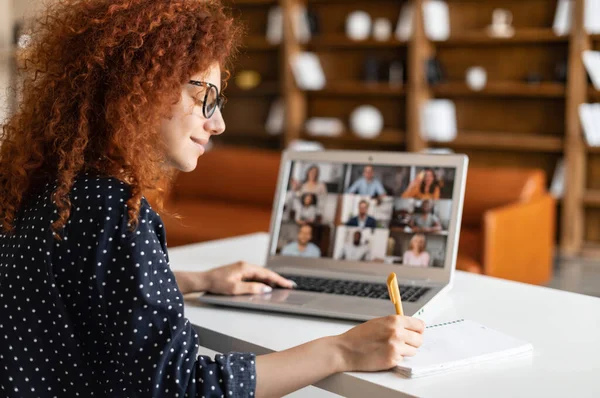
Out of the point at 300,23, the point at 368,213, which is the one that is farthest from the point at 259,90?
the point at 368,213

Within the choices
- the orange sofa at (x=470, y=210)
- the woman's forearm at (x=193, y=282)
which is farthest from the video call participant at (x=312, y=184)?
the orange sofa at (x=470, y=210)

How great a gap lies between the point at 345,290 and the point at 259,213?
10.5 ft

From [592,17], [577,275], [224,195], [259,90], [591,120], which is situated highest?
[592,17]

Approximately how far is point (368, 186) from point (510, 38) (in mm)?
3927

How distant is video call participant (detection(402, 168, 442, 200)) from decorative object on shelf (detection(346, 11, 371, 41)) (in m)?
4.33

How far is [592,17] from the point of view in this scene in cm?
499

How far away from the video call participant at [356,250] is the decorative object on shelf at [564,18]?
156 inches

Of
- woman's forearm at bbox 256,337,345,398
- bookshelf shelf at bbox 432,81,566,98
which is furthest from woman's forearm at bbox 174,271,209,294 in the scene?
bookshelf shelf at bbox 432,81,566,98

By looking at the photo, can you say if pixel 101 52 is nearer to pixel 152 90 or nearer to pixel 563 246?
pixel 152 90

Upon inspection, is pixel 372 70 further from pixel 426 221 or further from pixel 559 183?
pixel 426 221

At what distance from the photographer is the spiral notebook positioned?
3.59 feet

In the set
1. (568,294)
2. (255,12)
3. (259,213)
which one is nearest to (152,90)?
(568,294)

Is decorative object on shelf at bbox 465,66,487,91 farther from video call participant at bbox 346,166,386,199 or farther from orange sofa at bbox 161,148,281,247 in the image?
video call participant at bbox 346,166,386,199

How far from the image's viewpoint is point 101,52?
3.60ft
